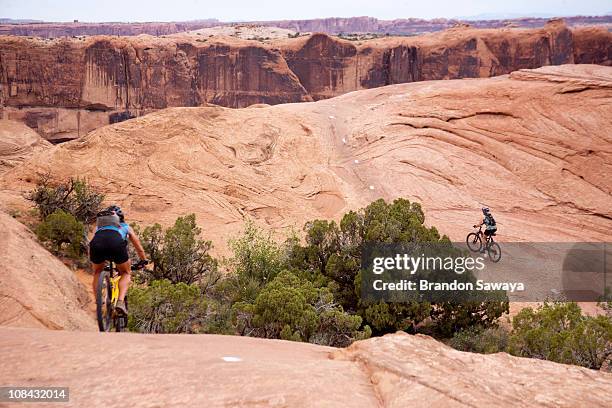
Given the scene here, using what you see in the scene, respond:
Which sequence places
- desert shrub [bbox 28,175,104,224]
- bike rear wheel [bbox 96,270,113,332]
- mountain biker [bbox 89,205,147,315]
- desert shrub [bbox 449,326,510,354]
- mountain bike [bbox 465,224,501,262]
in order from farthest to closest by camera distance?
mountain bike [bbox 465,224,501,262]
desert shrub [bbox 28,175,104,224]
desert shrub [bbox 449,326,510,354]
bike rear wheel [bbox 96,270,113,332]
mountain biker [bbox 89,205,147,315]

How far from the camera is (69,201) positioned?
18344 millimetres

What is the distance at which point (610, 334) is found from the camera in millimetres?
10102

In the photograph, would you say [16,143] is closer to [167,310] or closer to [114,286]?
[167,310]

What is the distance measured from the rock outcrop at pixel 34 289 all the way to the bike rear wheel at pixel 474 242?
12.3m

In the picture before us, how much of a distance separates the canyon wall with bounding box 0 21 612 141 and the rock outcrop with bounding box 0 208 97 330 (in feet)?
160

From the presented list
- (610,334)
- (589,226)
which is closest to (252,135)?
(589,226)

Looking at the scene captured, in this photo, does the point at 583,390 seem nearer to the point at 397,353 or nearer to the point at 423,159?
the point at 397,353

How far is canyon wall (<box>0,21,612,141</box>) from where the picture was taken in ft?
181

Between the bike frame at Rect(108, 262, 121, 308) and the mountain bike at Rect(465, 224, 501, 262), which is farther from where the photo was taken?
the mountain bike at Rect(465, 224, 501, 262)

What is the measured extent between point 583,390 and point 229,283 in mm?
10530

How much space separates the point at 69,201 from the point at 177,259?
510 cm

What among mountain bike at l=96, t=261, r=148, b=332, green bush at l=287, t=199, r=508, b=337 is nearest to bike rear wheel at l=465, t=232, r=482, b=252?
green bush at l=287, t=199, r=508, b=337

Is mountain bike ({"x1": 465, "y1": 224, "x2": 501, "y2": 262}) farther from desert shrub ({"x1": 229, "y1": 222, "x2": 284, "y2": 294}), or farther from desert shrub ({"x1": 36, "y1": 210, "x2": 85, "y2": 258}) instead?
desert shrub ({"x1": 36, "y1": 210, "x2": 85, "y2": 258})

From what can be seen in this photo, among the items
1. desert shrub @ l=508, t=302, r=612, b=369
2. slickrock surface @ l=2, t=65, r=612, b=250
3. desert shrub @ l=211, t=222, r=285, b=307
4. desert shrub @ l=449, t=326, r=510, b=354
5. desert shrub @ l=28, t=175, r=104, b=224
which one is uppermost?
slickrock surface @ l=2, t=65, r=612, b=250
